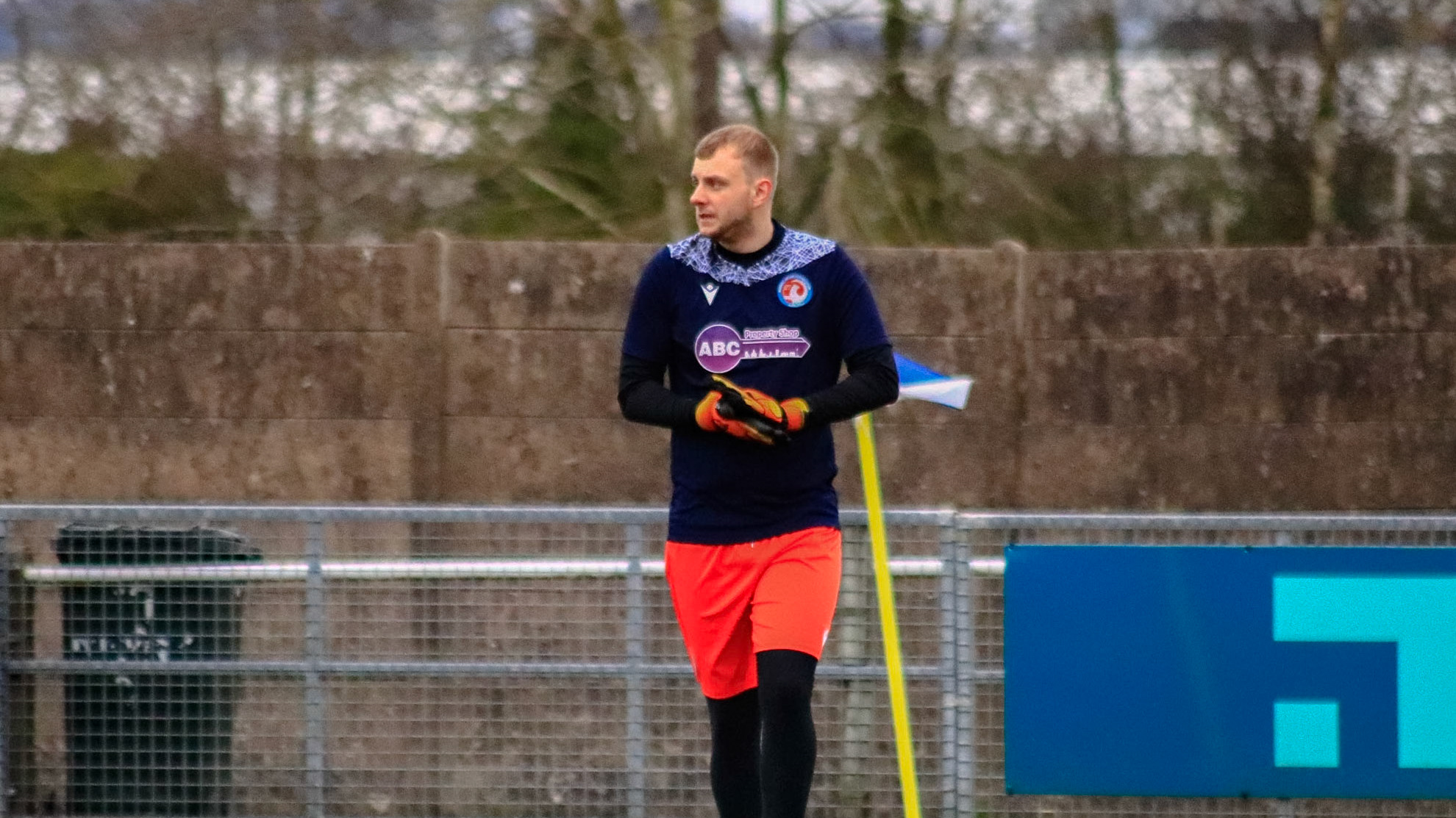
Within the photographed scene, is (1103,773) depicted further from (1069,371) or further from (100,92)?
(100,92)

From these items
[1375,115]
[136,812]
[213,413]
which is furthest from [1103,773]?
[1375,115]

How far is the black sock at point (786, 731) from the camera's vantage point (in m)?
4.21

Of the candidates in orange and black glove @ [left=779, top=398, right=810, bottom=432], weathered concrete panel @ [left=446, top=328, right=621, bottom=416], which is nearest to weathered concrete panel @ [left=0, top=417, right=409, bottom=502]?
weathered concrete panel @ [left=446, top=328, right=621, bottom=416]

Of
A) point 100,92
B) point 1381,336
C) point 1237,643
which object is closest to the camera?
point 1237,643

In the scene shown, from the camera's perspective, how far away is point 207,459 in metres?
9.61

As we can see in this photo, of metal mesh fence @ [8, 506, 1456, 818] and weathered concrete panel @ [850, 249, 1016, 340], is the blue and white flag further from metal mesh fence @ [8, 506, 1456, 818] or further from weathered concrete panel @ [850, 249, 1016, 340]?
weathered concrete panel @ [850, 249, 1016, 340]

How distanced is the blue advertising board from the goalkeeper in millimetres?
1398

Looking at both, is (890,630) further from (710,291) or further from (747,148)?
(747,148)

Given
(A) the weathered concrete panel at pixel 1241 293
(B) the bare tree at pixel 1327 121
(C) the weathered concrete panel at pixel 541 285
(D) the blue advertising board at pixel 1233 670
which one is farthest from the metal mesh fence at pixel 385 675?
(B) the bare tree at pixel 1327 121

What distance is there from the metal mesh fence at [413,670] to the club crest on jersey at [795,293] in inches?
57.7

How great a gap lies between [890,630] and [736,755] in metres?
0.79

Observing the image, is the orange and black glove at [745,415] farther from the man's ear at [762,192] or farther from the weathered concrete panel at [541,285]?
the weathered concrete panel at [541,285]

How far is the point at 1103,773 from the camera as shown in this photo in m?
5.52

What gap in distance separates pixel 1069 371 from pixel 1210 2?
4.21m
